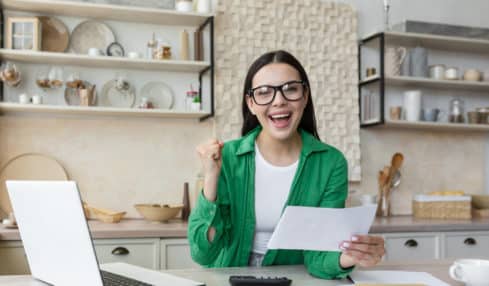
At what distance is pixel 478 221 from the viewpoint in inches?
133

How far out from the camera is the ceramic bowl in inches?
120

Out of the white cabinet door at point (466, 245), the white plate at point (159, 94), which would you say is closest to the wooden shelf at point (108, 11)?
the white plate at point (159, 94)

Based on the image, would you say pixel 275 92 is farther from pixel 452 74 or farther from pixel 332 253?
pixel 452 74

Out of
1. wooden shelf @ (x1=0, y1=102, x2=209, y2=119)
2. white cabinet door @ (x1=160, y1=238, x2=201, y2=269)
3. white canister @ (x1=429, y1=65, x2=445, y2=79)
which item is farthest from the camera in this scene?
white canister @ (x1=429, y1=65, x2=445, y2=79)

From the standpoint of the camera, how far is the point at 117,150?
3.35 meters

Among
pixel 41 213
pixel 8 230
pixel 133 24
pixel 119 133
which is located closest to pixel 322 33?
pixel 133 24

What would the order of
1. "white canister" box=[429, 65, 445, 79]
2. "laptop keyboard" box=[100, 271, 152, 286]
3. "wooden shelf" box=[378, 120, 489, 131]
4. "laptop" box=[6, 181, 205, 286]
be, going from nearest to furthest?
"laptop" box=[6, 181, 205, 286] < "laptop keyboard" box=[100, 271, 152, 286] < "wooden shelf" box=[378, 120, 489, 131] < "white canister" box=[429, 65, 445, 79]

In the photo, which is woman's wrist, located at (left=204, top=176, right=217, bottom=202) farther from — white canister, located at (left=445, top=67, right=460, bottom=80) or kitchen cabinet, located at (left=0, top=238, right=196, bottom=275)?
white canister, located at (left=445, top=67, right=460, bottom=80)

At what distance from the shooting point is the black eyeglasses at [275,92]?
5.79 feet

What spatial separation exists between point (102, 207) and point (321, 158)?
1.82m

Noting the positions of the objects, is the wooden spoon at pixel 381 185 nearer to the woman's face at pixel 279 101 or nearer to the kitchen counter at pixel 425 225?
the kitchen counter at pixel 425 225

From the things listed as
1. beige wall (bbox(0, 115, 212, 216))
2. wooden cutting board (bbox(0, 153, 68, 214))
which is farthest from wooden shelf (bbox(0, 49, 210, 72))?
wooden cutting board (bbox(0, 153, 68, 214))

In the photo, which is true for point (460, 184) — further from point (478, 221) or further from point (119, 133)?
point (119, 133)

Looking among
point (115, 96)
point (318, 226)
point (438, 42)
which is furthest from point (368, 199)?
point (318, 226)
